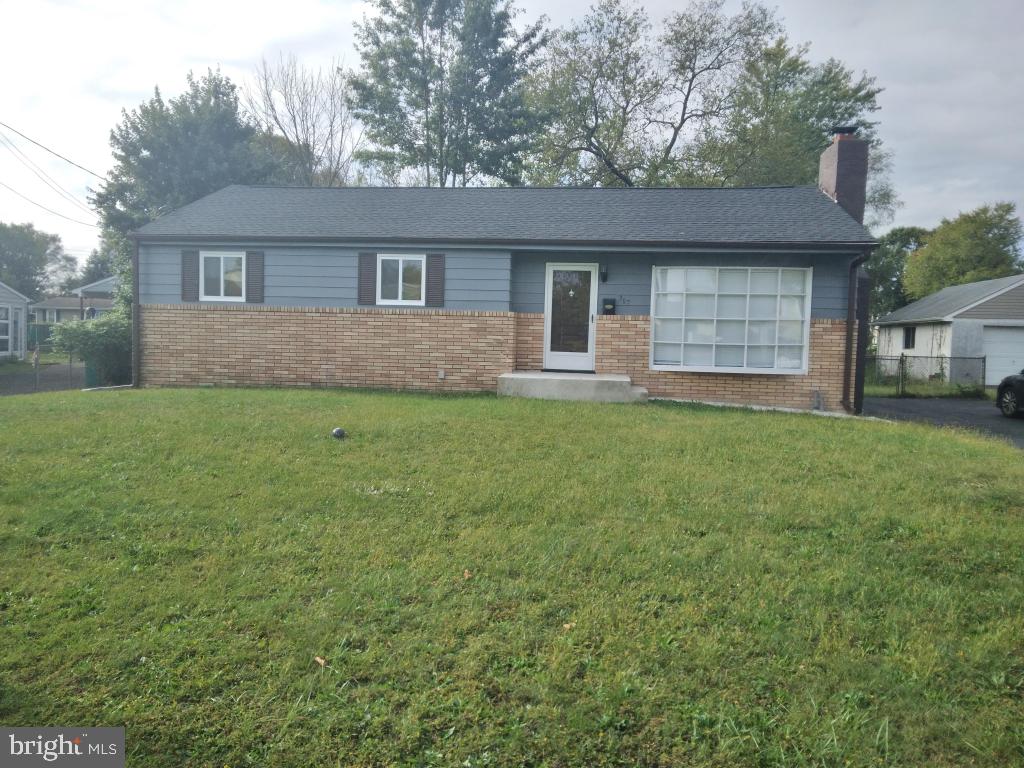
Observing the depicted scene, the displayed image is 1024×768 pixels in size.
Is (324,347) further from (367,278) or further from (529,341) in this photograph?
(529,341)

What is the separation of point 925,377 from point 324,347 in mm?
21251

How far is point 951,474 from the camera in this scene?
621cm

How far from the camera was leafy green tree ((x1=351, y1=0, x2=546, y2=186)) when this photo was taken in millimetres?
24891

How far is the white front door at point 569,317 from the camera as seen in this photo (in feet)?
40.9

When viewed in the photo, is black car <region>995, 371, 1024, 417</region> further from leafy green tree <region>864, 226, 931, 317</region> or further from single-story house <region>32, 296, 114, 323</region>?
single-story house <region>32, 296, 114, 323</region>

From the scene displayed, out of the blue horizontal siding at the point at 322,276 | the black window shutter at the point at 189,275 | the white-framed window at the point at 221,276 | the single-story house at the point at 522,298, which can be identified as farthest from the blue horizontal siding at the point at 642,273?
the black window shutter at the point at 189,275

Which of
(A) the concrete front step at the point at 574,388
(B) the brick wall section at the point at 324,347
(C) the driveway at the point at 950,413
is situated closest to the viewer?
(A) the concrete front step at the point at 574,388

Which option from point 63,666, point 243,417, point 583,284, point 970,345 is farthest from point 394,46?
point 63,666

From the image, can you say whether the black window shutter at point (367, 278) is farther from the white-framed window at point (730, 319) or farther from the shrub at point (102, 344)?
the shrub at point (102, 344)

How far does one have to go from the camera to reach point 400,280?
12.5 m

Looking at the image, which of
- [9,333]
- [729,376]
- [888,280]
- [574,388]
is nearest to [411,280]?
[574,388]

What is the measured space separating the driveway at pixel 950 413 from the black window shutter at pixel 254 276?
12.0 metres

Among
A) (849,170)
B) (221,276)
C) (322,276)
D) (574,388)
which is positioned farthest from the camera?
(849,170)

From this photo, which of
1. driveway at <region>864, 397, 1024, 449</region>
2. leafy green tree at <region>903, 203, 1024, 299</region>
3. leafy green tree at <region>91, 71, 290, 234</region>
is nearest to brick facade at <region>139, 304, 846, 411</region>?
driveway at <region>864, 397, 1024, 449</region>
